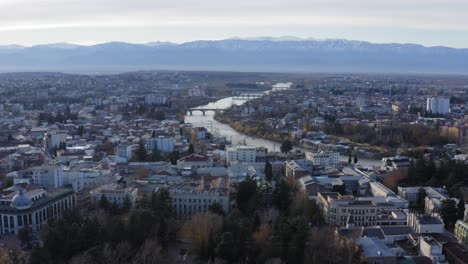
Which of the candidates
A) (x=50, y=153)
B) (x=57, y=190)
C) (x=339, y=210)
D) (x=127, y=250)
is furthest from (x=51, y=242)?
(x=50, y=153)

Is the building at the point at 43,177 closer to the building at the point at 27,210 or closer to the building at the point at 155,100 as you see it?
the building at the point at 27,210

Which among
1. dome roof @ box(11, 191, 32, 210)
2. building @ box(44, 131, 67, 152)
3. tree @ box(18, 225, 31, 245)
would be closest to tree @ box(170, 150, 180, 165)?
building @ box(44, 131, 67, 152)

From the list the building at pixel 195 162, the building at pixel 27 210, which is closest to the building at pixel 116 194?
the building at pixel 27 210

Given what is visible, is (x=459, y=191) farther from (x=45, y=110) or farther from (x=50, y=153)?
(x=45, y=110)

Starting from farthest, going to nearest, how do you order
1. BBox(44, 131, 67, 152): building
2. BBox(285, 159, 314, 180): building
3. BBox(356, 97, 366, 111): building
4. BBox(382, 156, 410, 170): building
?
1. BBox(356, 97, 366, 111): building
2. BBox(44, 131, 67, 152): building
3. BBox(382, 156, 410, 170): building
4. BBox(285, 159, 314, 180): building

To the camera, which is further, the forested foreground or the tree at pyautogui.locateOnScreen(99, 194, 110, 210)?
the tree at pyautogui.locateOnScreen(99, 194, 110, 210)

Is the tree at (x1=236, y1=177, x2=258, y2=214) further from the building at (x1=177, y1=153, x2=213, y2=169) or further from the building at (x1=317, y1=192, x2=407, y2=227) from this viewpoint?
the building at (x1=177, y1=153, x2=213, y2=169)
